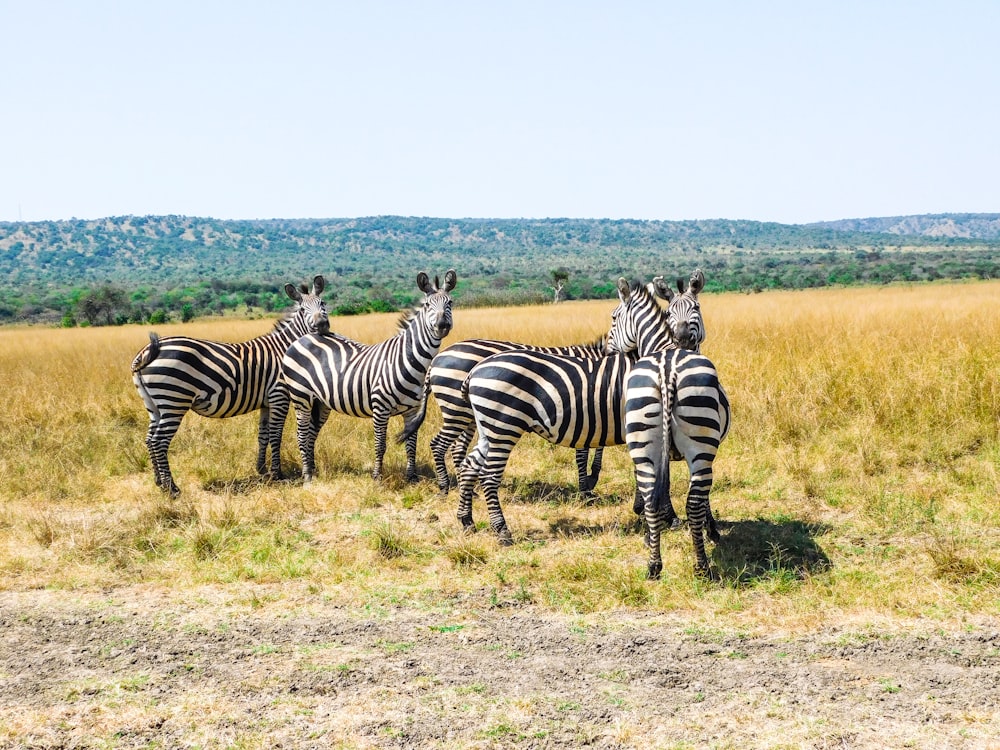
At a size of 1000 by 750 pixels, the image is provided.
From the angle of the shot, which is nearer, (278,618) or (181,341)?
(278,618)

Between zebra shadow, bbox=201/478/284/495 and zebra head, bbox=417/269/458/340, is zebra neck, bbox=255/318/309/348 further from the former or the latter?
zebra head, bbox=417/269/458/340

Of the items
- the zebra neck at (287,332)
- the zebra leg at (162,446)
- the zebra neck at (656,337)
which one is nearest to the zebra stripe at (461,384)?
the zebra neck at (656,337)

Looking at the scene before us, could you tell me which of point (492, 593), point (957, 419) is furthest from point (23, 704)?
point (957, 419)

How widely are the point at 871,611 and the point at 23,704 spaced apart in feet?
15.1

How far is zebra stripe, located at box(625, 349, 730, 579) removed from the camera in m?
5.81

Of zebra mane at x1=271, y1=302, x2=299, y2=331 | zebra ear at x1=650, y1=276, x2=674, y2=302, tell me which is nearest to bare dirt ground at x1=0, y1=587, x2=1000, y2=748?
zebra ear at x1=650, y1=276, x2=674, y2=302

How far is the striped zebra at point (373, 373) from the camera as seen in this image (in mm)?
8633

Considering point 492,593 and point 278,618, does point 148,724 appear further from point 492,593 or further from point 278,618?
point 492,593

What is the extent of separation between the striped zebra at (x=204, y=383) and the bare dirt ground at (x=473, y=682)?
3.38m

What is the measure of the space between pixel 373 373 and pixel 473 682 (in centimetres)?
474

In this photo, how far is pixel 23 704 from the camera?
4.37m

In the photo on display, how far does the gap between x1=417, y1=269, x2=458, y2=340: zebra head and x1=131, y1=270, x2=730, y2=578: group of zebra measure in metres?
0.01

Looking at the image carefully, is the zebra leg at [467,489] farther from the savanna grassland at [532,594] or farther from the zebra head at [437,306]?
the zebra head at [437,306]

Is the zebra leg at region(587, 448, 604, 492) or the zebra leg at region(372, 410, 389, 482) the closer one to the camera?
the zebra leg at region(587, 448, 604, 492)
